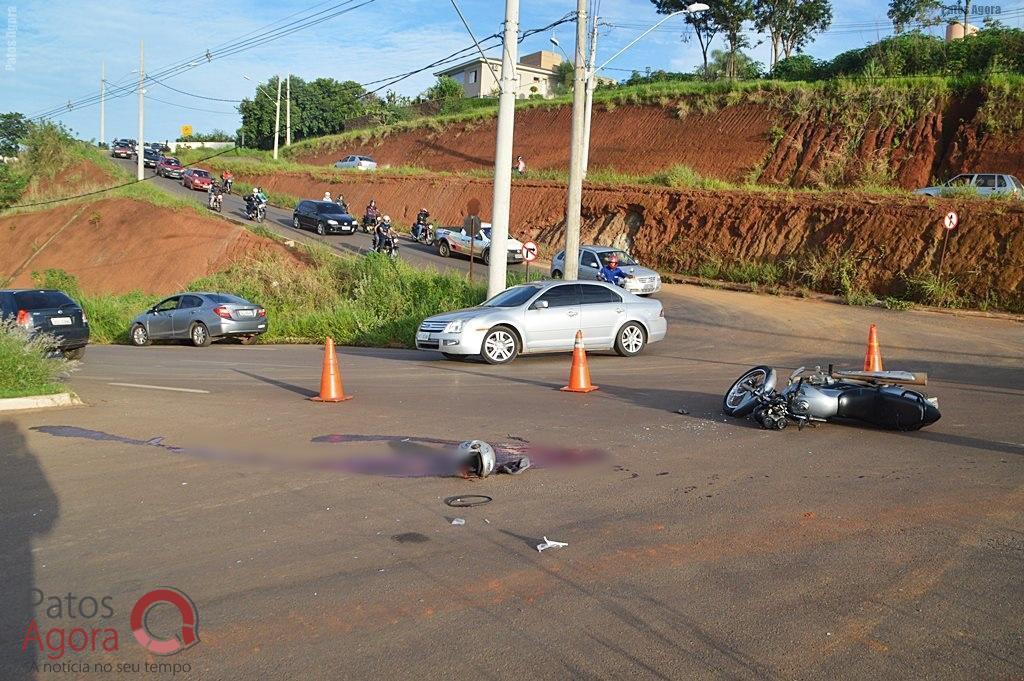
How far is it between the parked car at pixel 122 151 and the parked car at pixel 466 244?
53.0 metres

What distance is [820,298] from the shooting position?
29.1 meters

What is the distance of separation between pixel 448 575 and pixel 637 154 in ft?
166

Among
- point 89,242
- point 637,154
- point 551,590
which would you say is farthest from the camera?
point 637,154

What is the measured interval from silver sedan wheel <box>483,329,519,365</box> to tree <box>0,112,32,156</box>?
69.1 meters

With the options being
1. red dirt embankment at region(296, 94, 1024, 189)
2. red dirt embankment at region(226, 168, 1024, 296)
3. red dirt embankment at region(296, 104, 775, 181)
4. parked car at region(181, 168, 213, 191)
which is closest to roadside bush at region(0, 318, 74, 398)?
red dirt embankment at region(226, 168, 1024, 296)

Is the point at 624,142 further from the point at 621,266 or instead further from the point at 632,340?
the point at 632,340

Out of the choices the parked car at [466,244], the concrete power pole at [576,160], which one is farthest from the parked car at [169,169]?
the concrete power pole at [576,160]

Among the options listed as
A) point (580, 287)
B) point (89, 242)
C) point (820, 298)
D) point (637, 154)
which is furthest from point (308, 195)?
point (580, 287)

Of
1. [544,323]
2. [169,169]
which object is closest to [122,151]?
[169,169]

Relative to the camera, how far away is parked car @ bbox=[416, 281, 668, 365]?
16.4 meters

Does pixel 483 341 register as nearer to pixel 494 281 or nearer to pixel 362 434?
pixel 494 281

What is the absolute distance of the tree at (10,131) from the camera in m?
72.6

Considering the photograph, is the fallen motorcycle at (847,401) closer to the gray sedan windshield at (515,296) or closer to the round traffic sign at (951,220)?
the gray sedan windshield at (515,296)

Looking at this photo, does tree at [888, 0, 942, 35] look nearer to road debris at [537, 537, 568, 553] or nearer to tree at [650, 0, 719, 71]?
tree at [650, 0, 719, 71]
